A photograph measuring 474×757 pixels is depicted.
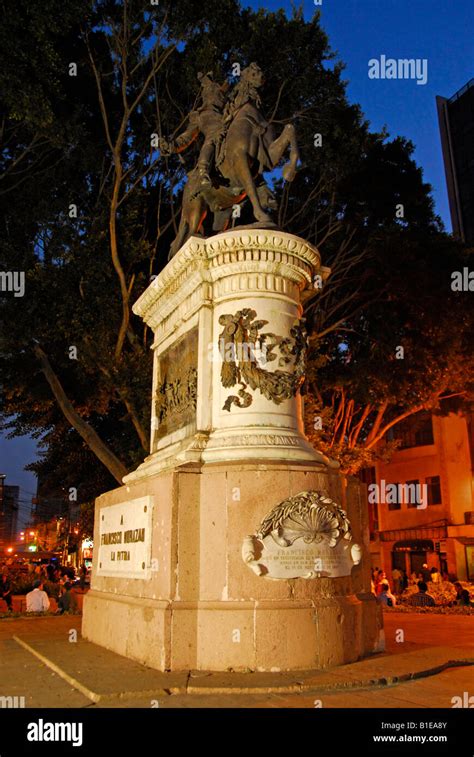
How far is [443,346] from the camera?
735 inches

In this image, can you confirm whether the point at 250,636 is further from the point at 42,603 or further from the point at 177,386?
the point at 42,603

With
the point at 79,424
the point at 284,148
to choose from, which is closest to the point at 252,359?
the point at 284,148

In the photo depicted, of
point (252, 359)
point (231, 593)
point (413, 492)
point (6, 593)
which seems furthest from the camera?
point (413, 492)

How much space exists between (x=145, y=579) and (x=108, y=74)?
11.5 metres

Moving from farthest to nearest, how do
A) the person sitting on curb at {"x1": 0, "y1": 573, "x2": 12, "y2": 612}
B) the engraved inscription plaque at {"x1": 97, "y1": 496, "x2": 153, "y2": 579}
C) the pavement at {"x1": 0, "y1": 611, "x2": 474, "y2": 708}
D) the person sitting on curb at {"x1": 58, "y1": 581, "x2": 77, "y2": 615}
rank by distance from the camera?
the person sitting on curb at {"x1": 0, "y1": 573, "x2": 12, "y2": 612}
the person sitting on curb at {"x1": 58, "y1": 581, "x2": 77, "y2": 615}
the engraved inscription plaque at {"x1": 97, "y1": 496, "x2": 153, "y2": 579}
the pavement at {"x1": 0, "y1": 611, "x2": 474, "y2": 708}

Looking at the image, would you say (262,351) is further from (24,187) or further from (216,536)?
(24,187)

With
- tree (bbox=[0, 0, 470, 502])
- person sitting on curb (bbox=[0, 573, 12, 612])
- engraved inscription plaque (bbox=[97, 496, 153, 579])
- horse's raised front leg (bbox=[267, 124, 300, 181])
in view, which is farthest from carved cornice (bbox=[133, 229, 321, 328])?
person sitting on curb (bbox=[0, 573, 12, 612])

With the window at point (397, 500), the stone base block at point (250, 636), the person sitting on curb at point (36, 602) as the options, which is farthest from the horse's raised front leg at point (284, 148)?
Answer: the window at point (397, 500)

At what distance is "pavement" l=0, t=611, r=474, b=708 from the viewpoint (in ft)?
17.8

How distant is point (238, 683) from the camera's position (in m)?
5.92

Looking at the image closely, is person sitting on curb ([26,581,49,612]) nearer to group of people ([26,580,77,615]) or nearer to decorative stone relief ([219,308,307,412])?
group of people ([26,580,77,615])

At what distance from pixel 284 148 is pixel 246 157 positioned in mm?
500

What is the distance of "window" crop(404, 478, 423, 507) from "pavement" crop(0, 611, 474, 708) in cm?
2753
